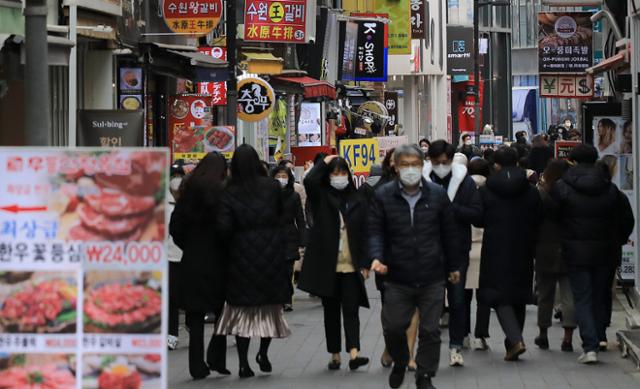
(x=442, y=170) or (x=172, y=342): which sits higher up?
(x=442, y=170)

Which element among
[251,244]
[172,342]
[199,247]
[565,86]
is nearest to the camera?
[251,244]

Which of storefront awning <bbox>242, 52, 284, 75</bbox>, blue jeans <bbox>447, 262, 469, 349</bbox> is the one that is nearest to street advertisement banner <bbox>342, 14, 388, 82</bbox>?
storefront awning <bbox>242, 52, 284, 75</bbox>

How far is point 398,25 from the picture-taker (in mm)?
47781

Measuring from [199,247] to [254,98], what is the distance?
42.6ft

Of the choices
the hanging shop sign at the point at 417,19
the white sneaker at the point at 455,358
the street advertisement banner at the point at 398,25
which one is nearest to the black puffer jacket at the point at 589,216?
the white sneaker at the point at 455,358

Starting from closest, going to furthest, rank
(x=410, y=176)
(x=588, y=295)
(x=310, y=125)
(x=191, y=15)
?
1. (x=410, y=176)
2. (x=588, y=295)
3. (x=191, y=15)
4. (x=310, y=125)

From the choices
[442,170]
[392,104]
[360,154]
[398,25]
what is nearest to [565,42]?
[360,154]

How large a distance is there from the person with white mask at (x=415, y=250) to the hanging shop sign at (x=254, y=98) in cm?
1388

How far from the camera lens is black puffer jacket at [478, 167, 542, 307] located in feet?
43.2

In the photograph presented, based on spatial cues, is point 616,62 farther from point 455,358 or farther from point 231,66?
point 455,358

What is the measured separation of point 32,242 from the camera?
8.01 m

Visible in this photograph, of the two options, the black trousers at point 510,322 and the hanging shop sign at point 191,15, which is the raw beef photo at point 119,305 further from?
the hanging shop sign at point 191,15

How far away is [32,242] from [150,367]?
95cm

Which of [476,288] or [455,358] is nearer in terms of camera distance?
[455,358]
